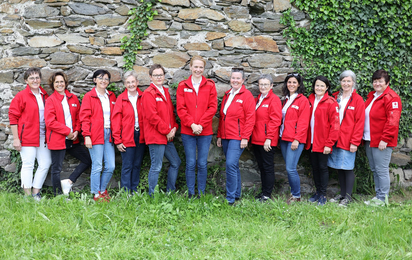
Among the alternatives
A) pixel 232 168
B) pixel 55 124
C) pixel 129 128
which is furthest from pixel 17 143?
pixel 232 168

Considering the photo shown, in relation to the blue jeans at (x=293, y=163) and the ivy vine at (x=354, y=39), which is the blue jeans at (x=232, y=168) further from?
the ivy vine at (x=354, y=39)

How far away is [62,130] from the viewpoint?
4281 mm

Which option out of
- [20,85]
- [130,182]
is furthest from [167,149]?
[20,85]

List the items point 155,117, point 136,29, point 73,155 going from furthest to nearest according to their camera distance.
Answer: point 136,29
point 73,155
point 155,117

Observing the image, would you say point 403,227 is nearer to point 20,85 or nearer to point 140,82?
point 140,82

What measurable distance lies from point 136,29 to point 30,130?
2.13 meters

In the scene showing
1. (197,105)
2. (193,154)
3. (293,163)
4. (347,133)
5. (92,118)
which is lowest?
(293,163)

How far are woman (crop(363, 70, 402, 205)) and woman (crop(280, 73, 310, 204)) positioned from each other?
925 mm

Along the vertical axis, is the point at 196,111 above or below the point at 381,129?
above

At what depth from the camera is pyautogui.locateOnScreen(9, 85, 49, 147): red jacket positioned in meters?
4.30

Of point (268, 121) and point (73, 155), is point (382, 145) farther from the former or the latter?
point (73, 155)

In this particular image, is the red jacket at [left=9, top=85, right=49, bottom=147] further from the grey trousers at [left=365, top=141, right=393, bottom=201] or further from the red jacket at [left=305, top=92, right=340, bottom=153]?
the grey trousers at [left=365, top=141, right=393, bottom=201]

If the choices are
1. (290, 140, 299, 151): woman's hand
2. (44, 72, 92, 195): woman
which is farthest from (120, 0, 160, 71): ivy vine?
(290, 140, 299, 151): woman's hand

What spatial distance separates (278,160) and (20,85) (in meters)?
4.22
